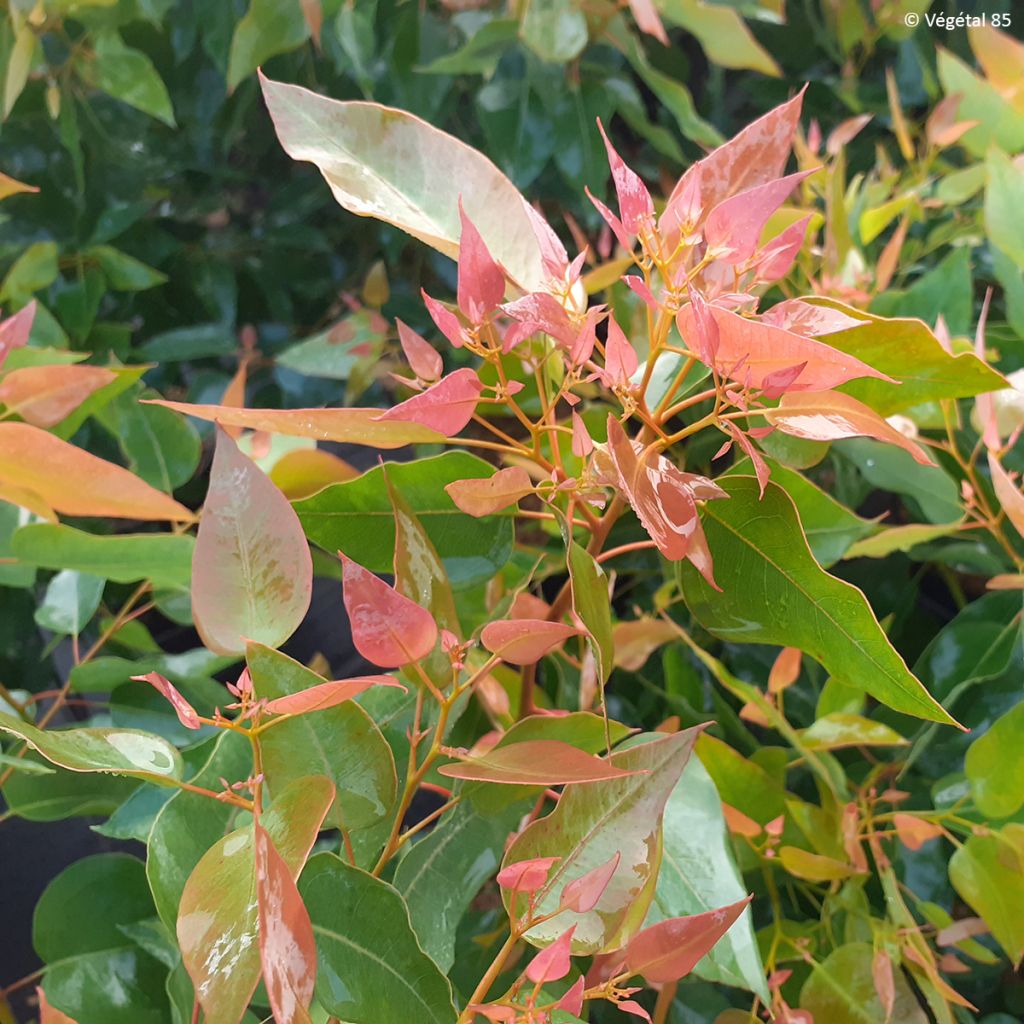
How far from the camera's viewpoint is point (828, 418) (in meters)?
0.19

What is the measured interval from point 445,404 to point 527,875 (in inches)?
4.0

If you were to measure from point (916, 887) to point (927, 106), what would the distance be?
712mm

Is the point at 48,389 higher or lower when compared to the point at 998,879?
higher

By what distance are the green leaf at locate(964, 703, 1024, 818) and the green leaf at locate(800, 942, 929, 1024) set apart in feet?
0.22

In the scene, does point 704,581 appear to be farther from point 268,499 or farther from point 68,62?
point 68,62

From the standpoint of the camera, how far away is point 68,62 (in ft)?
1.95

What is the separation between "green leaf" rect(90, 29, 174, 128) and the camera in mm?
542

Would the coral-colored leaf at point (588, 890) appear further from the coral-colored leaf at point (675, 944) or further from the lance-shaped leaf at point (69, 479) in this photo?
the lance-shaped leaf at point (69, 479)

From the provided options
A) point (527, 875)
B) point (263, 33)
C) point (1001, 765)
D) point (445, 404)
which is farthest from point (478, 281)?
point (263, 33)

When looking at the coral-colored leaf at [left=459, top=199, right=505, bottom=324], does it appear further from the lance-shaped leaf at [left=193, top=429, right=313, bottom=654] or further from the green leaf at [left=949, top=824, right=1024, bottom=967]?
the green leaf at [left=949, top=824, right=1024, bottom=967]

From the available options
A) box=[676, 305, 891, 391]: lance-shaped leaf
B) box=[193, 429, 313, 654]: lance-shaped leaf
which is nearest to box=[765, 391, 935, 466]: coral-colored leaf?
box=[676, 305, 891, 391]: lance-shaped leaf

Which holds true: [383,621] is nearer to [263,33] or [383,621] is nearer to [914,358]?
[914,358]

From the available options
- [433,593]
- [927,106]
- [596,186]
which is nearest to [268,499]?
[433,593]

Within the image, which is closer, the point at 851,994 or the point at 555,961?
the point at 555,961
